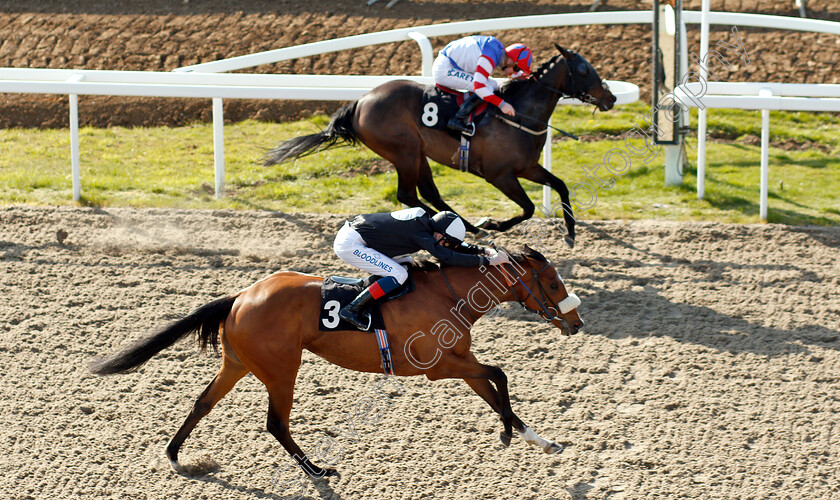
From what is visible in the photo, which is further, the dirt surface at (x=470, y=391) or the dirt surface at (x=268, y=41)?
the dirt surface at (x=268, y=41)

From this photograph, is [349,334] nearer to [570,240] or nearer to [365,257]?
[365,257]

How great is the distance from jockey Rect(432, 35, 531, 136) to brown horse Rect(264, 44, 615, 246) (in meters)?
0.15

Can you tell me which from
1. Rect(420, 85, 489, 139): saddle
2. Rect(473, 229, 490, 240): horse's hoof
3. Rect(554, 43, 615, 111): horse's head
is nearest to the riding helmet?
Rect(554, 43, 615, 111): horse's head

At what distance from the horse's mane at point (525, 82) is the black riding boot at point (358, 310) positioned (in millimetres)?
2840

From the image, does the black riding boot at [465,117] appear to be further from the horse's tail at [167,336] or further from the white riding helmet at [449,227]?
the horse's tail at [167,336]

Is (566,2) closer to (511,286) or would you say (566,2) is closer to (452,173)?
(452,173)

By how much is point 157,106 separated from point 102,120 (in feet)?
2.13

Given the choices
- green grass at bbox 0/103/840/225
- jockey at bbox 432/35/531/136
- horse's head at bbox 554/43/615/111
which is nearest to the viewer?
jockey at bbox 432/35/531/136

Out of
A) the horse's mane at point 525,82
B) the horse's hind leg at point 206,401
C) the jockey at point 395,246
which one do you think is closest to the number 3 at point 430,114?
the horse's mane at point 525,82

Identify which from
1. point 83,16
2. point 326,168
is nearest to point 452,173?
point 326,168

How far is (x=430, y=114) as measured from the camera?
22.3 feet

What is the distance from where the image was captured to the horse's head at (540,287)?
4.70 metres

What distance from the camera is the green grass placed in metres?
8.35

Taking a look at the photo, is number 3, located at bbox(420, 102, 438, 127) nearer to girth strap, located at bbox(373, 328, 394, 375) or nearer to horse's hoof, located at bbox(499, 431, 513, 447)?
girth strap, located at bbox(373, 328, 394, 375)
